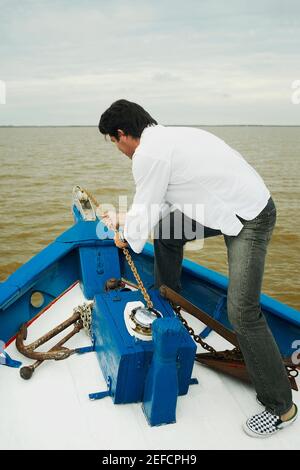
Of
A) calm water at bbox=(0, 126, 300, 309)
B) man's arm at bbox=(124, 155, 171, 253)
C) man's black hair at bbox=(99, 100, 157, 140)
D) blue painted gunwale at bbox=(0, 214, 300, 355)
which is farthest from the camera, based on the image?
calm water at bbox=(0, 126, 300, 309)

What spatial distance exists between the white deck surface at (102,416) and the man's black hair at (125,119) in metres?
1.39

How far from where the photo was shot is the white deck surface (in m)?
2.18

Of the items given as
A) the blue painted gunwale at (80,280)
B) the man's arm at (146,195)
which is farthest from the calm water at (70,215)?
the man's arm at (146,195)

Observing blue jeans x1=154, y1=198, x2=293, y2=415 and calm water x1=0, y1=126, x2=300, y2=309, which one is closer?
blue jeans x1=154, y1=198, x2=293, y2=415

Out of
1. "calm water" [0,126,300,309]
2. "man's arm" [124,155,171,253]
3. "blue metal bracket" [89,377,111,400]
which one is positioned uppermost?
"man's arm" [124,155,171,253]

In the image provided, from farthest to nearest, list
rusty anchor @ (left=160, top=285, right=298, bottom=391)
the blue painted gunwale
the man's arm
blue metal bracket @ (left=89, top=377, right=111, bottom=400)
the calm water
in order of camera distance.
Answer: the calm water, the blue painted gunwale, rusty anchor @ (left=160, top=285, right=298, bottom=391), blue metal bracket @ (left=89, top=377, right=111, bottom=400), the man's arm

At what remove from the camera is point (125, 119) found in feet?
7.57

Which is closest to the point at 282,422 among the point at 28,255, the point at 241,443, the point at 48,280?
the point at 241,443

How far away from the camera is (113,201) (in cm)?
1356

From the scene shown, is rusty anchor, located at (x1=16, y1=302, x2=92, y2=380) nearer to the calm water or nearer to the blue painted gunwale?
the blue painted gunwale

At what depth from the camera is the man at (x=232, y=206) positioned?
85.7 inches

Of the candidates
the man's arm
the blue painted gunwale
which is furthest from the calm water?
the man's arm

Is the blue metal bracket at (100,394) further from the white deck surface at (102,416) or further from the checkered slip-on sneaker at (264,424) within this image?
the checkered slip-on sneaker at (264,424)
